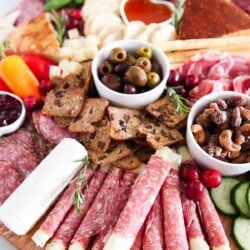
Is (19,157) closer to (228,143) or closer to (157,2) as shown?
(228,143)

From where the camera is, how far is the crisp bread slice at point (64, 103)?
7.20ft

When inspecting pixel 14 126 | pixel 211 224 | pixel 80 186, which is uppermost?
pixel 14 126

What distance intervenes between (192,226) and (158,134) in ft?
1.46

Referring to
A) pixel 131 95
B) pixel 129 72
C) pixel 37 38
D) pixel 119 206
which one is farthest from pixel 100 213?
pixel 37 38

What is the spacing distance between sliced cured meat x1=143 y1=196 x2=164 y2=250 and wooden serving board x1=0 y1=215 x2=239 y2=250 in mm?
293

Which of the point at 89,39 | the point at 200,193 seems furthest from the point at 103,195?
the point at 89,39

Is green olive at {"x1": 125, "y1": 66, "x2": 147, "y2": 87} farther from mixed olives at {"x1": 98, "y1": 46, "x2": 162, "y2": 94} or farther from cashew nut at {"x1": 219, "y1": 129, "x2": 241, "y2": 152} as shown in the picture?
cashew nut at {"x1": 219, "y1": 129, "x2": 241, "y2": 152}

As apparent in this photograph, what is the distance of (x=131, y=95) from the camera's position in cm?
212

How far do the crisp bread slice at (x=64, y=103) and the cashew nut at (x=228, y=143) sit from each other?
68 centimetres

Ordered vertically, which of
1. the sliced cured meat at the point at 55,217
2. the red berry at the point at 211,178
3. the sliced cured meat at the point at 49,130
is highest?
the sliced cured meat at the point at 49,130

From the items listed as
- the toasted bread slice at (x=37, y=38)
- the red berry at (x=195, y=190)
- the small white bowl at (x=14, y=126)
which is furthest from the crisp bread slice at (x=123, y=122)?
the toasted bread slice at (x=37, y=38)

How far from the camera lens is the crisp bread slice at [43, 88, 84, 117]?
219 cm

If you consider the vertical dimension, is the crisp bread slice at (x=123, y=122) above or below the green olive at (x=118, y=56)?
below

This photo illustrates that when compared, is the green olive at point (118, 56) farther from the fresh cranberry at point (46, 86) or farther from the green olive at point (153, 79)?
the fresh cranberry at point (46, 86)
